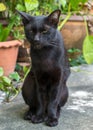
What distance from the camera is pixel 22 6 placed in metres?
2.95

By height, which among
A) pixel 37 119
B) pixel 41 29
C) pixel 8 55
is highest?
pixel 41 29

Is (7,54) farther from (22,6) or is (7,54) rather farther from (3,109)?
(3,109)

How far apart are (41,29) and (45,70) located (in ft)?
0.83

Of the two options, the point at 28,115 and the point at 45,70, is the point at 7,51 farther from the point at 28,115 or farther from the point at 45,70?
the point at 45,70

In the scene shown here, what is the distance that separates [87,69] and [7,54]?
89 cm

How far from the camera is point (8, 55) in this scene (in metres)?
3.01

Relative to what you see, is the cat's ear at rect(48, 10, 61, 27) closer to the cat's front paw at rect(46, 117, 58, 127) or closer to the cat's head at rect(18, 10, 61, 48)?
the cat's head at rect(18, 10, 61, 48)

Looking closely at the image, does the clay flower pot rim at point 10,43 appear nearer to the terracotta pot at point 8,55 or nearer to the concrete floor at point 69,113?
the terracotta pot at point 8,55

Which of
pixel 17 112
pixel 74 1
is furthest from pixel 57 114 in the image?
pixel 74 1

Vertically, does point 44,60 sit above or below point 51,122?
above

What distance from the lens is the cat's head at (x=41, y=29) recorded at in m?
1.78

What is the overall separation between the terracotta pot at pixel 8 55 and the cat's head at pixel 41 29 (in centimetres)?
112

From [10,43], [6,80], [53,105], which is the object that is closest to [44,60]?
[53,105]

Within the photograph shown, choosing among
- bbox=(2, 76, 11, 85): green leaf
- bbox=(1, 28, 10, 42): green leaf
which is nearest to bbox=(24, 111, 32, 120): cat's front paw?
bbox=(2, 76, 11, 85): green leaf
